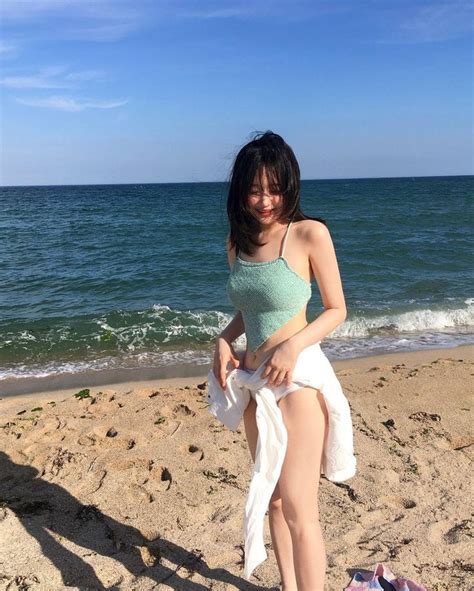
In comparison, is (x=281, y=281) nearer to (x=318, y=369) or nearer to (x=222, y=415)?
(x=318, y=369)

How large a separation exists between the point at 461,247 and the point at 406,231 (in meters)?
4.12

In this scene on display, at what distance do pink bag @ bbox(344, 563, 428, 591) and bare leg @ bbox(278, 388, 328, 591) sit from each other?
21.5 inches

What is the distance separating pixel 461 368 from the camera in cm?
681

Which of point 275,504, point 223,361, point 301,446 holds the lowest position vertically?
point 275,504

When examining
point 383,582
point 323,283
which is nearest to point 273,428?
point 323,283

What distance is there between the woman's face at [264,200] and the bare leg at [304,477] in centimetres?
69

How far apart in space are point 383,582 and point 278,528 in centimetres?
65

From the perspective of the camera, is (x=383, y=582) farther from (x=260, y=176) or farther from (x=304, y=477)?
(x=260, y=176)

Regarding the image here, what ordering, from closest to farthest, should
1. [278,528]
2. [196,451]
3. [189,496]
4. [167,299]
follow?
[278,528] → [189,496] → [196,451] → [167,299]

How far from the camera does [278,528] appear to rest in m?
2.62

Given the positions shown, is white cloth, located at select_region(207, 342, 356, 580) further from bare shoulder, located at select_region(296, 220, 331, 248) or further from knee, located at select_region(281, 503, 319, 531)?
bare shoulder, located at select_region(296, 220, 331, 248)

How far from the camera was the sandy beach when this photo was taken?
10.3 ft

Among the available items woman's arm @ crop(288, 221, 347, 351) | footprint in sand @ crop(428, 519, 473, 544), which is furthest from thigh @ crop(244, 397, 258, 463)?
footprint in sand @ crop(428, 519, 473, 544)

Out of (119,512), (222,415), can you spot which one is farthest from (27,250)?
(222,415)
